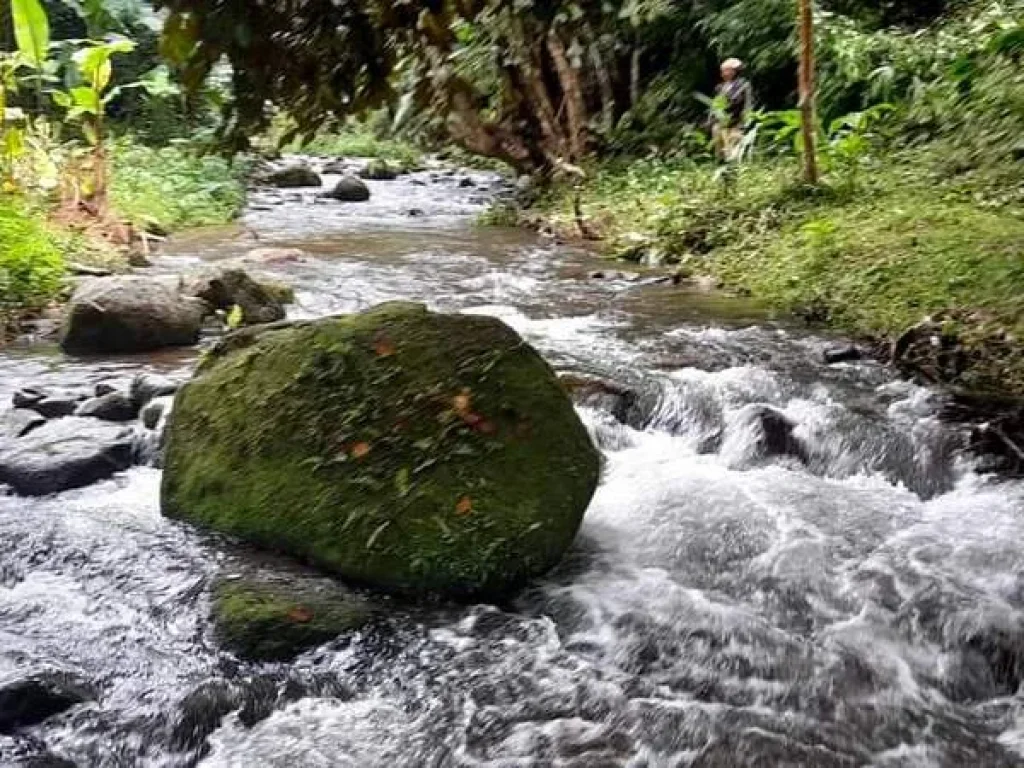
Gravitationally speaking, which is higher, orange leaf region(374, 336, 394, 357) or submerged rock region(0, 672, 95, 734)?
orange leaf region(374, 336, 394, 357)

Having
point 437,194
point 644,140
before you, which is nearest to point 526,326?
point 644,140

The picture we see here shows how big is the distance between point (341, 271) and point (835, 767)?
8.28m

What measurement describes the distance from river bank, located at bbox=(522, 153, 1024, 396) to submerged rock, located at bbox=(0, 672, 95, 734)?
4693 mm

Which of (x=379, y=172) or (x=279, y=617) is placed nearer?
(x=279, y=617)

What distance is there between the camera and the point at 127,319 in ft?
25.5

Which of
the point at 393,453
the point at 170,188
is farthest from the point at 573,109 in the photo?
the point at 393,453

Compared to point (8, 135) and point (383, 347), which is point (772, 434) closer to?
point (383, 347)

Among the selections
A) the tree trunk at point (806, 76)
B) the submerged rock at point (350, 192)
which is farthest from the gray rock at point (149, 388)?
the submerged rock at point (350, 192)

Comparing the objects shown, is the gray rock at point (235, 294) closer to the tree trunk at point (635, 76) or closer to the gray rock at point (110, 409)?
the gray rock at point (110, 409)

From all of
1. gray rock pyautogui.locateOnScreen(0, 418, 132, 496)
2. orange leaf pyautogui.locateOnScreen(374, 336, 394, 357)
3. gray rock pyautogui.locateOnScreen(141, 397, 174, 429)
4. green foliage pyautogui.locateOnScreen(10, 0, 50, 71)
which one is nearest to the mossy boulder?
orange leaf pyautogui.locateOnScreen(374, 336, 394, 357)

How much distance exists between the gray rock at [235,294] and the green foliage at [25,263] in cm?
117

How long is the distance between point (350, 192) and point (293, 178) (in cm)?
236

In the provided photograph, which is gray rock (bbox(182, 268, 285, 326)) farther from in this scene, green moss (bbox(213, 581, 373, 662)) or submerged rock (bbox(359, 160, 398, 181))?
submerged rock (bbox(359, 160, 398, 181))

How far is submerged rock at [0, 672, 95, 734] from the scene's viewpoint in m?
3.42
